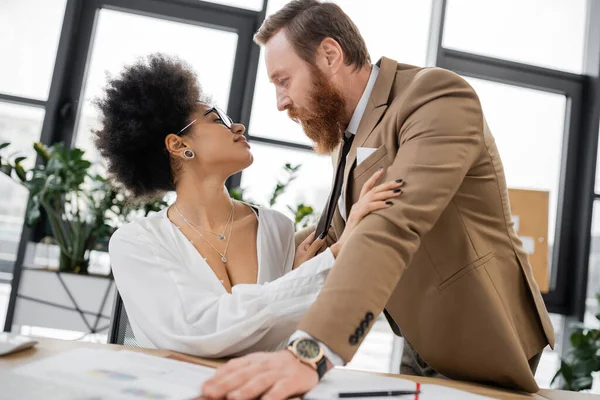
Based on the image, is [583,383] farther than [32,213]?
Yes

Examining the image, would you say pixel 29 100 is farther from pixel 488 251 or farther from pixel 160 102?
pixel 488 251

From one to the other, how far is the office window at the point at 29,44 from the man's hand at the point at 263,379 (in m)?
3.04

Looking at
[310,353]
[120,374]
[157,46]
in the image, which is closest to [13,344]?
[120,374]

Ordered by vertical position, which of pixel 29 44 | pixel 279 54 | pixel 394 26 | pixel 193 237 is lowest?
pixel 193 237

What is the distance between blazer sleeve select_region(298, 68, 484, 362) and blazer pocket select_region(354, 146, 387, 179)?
6cm

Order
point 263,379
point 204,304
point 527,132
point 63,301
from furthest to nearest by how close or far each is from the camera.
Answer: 1. point 527,132
2. point 63,301
3. point 204,304
4. point 263,379

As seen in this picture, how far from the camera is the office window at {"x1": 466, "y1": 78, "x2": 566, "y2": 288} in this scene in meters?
3.88

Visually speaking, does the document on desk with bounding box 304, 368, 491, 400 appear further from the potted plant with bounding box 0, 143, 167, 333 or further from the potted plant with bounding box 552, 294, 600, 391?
the potted plant with bounding box 552, 294, 600, 391

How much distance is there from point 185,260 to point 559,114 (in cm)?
354

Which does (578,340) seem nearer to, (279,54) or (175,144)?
(279,54)

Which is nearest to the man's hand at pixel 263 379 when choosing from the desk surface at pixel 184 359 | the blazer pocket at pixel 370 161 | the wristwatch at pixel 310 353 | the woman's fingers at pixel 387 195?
the wristwatch at pixel 310 353

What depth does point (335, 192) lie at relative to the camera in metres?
1.58

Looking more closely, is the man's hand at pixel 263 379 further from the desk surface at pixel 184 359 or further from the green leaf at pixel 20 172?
the green leaf at pixel 20 172

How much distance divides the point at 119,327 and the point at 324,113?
2.93ft
